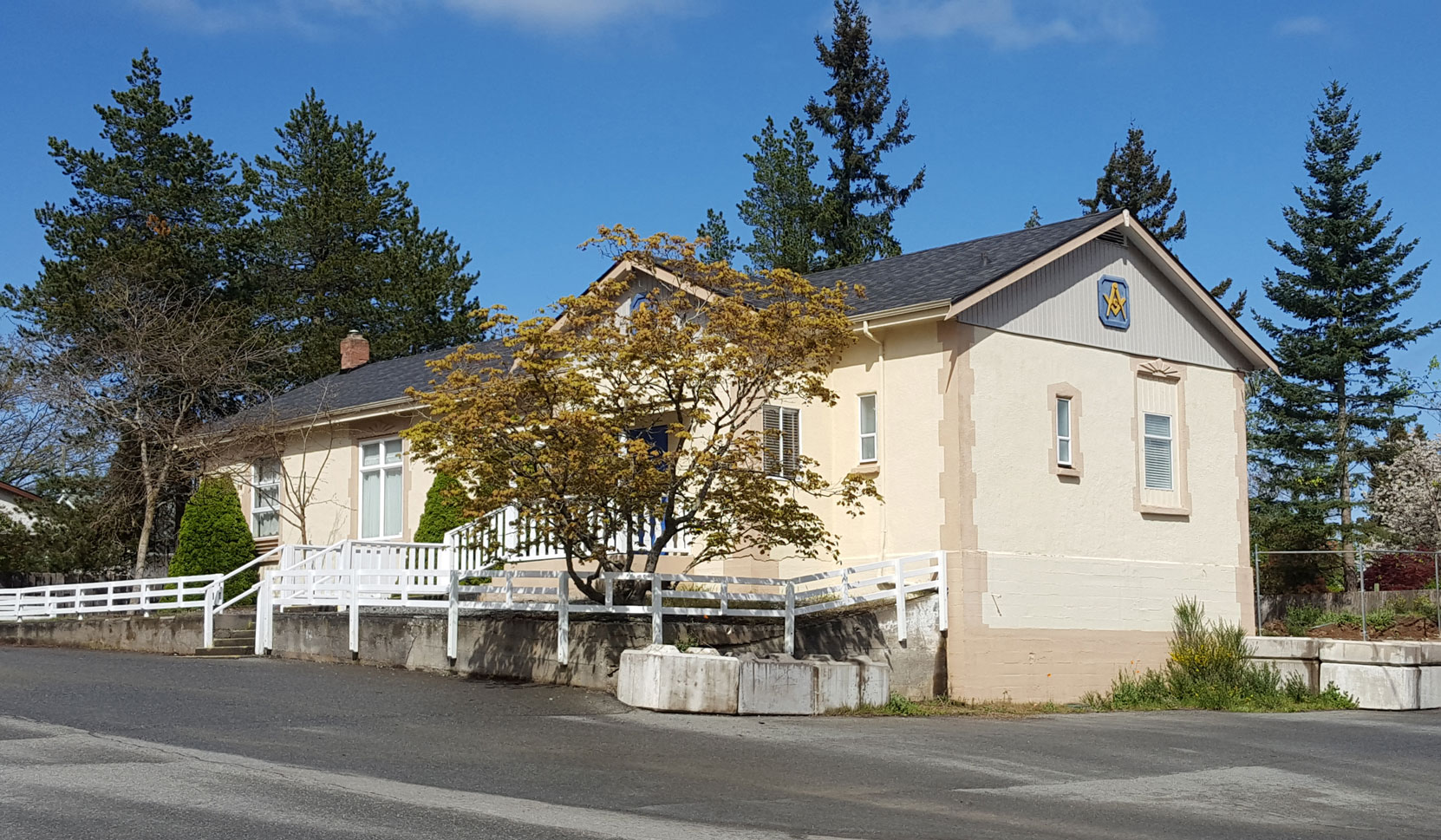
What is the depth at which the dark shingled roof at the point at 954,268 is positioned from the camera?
66.4 feet

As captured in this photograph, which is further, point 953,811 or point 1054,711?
point 1054,711

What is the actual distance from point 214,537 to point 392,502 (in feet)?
13.4

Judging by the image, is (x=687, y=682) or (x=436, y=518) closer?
(x=687, y=682)

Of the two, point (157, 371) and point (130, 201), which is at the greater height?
point (130, 201)

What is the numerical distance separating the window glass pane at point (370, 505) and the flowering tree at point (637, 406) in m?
12.0

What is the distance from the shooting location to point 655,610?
55.1 ft

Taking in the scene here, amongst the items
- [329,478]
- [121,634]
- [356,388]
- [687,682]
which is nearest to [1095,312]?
[687,682]

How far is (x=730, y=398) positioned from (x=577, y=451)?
4.34 m

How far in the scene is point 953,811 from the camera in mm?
10508

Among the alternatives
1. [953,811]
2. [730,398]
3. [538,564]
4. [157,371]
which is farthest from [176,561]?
[953,811]

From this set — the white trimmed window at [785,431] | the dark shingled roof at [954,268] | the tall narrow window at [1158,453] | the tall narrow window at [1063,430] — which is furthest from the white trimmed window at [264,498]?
the tall narrow window at [1158,453]

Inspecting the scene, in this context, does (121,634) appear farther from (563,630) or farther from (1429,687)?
(1429,687)

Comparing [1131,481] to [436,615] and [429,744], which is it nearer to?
[436,615]

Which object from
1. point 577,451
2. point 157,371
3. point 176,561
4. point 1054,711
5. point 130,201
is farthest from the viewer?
point 130,201
